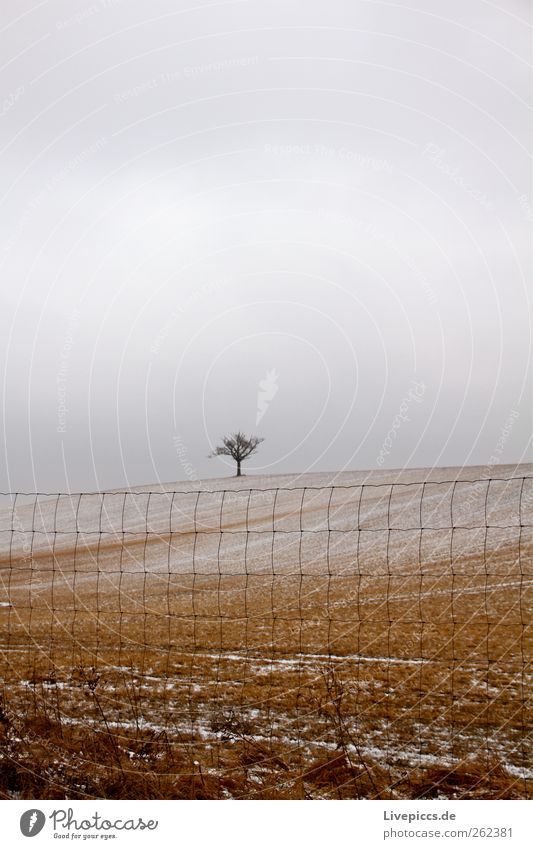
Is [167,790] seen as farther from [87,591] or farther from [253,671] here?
[87,591]

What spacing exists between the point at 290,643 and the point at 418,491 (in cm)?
3544

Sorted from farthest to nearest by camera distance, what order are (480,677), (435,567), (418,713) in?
(435,567) < (480,677) < (418,713)

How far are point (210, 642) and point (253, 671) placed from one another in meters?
3.74

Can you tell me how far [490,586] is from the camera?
2014cm

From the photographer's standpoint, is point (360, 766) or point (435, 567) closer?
point (360, 766)

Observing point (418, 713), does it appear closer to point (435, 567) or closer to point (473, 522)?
point (435, 567)

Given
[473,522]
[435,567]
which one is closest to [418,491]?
[473,522]

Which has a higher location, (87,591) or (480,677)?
(480,677)

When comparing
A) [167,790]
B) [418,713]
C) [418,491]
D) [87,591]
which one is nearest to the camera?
[167,790]

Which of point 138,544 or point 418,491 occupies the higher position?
point 418,491

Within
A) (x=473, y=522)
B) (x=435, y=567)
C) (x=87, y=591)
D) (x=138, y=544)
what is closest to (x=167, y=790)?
(x=435, y=567)

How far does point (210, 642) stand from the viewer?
15.1 metres

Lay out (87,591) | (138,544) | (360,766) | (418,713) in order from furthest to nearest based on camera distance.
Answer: (138,544)
(87,591)
(418,713)
(360,766)

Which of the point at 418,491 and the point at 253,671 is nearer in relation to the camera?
the point at 253,671
